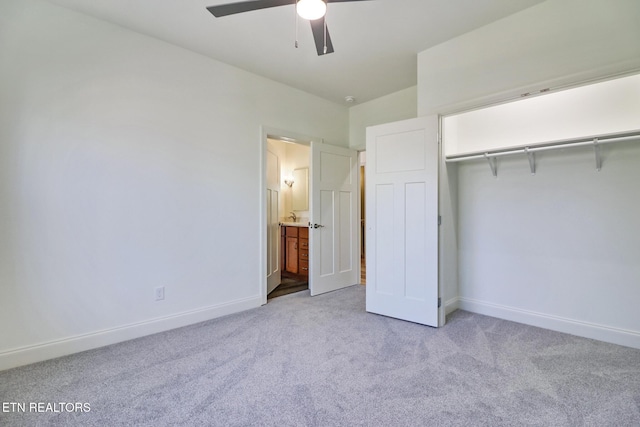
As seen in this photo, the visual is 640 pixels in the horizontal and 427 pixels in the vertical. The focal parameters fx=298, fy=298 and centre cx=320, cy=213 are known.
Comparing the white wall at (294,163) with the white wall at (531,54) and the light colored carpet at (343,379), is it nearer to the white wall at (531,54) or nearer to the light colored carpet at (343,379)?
the white wall at (531,54)

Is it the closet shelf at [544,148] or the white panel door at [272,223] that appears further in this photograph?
the white panel door at [272,223]

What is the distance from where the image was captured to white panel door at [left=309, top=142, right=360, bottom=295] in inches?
157

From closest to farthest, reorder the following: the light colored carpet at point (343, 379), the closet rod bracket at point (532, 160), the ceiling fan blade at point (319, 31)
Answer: the light colored carpet at point (343, 379)
the ceiling fan blade at point (319, 31)
the closet rod bracket at point (532, 160)

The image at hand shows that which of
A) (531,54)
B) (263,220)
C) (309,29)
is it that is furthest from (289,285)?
(531,54)

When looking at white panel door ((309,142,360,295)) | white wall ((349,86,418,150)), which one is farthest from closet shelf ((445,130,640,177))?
white panel door ((309,142,360,295))

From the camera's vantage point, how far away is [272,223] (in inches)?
169

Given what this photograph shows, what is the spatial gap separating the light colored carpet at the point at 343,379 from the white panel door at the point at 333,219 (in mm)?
1318

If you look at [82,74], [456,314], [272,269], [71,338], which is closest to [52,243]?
[71,338]

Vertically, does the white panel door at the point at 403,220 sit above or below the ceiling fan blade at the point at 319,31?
below

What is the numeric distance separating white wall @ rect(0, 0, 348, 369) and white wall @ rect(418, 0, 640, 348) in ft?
7.55

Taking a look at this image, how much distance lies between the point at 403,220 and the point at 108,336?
2852 millimetres

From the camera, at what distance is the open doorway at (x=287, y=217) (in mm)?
4133

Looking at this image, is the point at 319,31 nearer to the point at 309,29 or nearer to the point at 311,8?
the point at 311,8

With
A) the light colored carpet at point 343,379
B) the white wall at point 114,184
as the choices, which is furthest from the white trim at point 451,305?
the white wall at point 114,184
